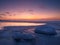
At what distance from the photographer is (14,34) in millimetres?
1583

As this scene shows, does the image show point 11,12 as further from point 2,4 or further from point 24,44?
point 24,44

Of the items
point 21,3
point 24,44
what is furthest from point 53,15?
point 24,44

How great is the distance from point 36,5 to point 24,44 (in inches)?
27.5

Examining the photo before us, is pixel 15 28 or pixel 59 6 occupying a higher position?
pixel 59 6

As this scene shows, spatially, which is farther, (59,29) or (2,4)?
(2,4)

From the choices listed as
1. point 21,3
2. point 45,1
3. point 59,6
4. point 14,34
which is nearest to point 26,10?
point 21,3

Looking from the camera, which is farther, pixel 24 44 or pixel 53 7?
pixel 53 7

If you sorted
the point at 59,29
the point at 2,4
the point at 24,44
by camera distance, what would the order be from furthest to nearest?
the point at 2,4
the point at 59,29
the point at 24,44

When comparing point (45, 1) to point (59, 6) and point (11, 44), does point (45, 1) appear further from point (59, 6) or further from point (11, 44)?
point (11, 44)

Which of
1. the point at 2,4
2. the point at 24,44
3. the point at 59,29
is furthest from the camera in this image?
the point at 2,4

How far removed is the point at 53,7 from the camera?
6.86 ft

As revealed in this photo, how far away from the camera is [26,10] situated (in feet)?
6.77

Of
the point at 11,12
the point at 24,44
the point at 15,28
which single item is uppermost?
the point at 11,12

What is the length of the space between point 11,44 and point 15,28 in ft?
0.94
